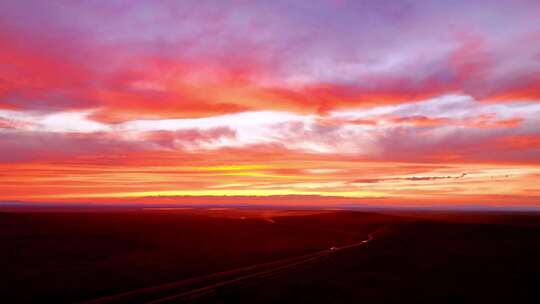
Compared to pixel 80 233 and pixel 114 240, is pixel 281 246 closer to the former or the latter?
pixel 114 240

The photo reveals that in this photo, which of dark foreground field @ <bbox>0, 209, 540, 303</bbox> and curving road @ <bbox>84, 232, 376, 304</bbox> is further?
dark foreground field @ <bbox>0, 209, 540, 303</bbox>

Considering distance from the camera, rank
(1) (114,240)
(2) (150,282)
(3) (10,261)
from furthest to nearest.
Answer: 1. (1) (114,240)
2. (3) (10,261)
3. (2) (150,282)

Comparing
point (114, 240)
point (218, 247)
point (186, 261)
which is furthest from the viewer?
point (114, 240)

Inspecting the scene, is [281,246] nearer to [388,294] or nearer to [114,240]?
[114,240]

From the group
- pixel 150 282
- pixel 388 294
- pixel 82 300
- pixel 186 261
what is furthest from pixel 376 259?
pixel 82 300

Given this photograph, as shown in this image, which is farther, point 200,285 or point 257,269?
point 257,269

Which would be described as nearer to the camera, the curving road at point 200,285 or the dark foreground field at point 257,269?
the curving road at point 200,285

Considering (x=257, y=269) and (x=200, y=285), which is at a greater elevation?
(x=257, y=269)

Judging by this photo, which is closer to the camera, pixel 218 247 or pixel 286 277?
pixel 286 277
